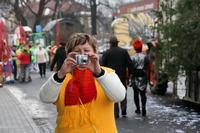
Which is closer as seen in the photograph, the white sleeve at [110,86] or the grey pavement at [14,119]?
the white sleeve at [110,86]

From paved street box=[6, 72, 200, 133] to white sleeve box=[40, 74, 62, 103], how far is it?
20.4ft

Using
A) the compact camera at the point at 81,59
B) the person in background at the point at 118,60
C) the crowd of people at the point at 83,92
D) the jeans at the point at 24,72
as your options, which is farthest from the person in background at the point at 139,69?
the jeans at the point at 24,72

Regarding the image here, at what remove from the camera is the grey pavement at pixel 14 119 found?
10.1 m

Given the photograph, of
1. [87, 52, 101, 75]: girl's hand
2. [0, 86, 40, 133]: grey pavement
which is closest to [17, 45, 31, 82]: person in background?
[0, 86, 40, 133]: grey pavement

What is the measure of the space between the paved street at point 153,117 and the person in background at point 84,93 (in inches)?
246

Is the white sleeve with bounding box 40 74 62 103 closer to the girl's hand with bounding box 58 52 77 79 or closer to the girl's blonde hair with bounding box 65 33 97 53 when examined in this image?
the girl's hand with bounding box 58 52 77 79

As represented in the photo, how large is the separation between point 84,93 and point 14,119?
7.84 metres

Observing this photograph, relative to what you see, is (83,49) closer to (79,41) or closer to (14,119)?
(79,41)

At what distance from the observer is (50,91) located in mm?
3920

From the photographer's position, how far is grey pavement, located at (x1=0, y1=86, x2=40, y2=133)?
398 inches

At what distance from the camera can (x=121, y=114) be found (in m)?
12.1

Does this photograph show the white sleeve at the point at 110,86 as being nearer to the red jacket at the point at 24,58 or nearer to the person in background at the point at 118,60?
the person in background at the point at 118,60

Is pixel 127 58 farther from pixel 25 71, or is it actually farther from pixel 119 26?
pixel 119 26

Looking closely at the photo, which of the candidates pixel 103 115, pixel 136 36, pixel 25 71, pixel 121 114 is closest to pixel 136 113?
pixel 121 114
